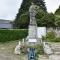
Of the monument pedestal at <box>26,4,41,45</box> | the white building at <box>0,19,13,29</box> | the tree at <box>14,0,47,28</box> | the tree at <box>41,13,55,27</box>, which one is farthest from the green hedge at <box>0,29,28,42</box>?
the white building at <box>0,19,13,29</box>

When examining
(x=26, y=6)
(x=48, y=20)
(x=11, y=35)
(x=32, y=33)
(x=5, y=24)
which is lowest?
(x=11, y=35)

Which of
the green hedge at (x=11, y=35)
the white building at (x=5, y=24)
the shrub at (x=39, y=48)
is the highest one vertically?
the white building at (x=5, y=24)

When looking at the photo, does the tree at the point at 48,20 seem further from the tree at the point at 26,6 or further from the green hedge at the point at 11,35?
the tree at the point at 26,6

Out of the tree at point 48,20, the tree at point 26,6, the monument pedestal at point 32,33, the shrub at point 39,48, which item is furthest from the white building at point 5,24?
the shrub at point 39,48

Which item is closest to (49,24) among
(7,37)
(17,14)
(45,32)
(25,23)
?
(45,32)

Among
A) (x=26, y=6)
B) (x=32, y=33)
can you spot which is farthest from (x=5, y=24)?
(x=32, y=33)

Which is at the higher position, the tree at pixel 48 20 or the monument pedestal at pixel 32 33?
the tree at pixel 48 20

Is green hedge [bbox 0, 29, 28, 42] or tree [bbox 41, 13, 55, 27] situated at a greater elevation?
tree [bbox 41, 13, 55, 27]

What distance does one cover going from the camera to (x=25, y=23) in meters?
38.2

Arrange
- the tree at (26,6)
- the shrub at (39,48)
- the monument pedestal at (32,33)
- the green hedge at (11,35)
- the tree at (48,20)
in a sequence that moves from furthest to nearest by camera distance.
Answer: the tree at (26,6)
the tree at (48,20)
the green hedge at (11,35)
the monument pedestal at (32,33)
the shrub at (39,48)

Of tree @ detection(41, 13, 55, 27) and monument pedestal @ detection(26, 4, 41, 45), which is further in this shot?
tree @ detection(41, 13, 55, 27)

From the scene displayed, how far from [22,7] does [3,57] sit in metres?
28.4

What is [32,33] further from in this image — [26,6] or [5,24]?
[5,24]

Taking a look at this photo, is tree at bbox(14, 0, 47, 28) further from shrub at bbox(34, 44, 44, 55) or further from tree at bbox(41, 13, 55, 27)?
shrub at bbox(34, 44, 44, 55)
